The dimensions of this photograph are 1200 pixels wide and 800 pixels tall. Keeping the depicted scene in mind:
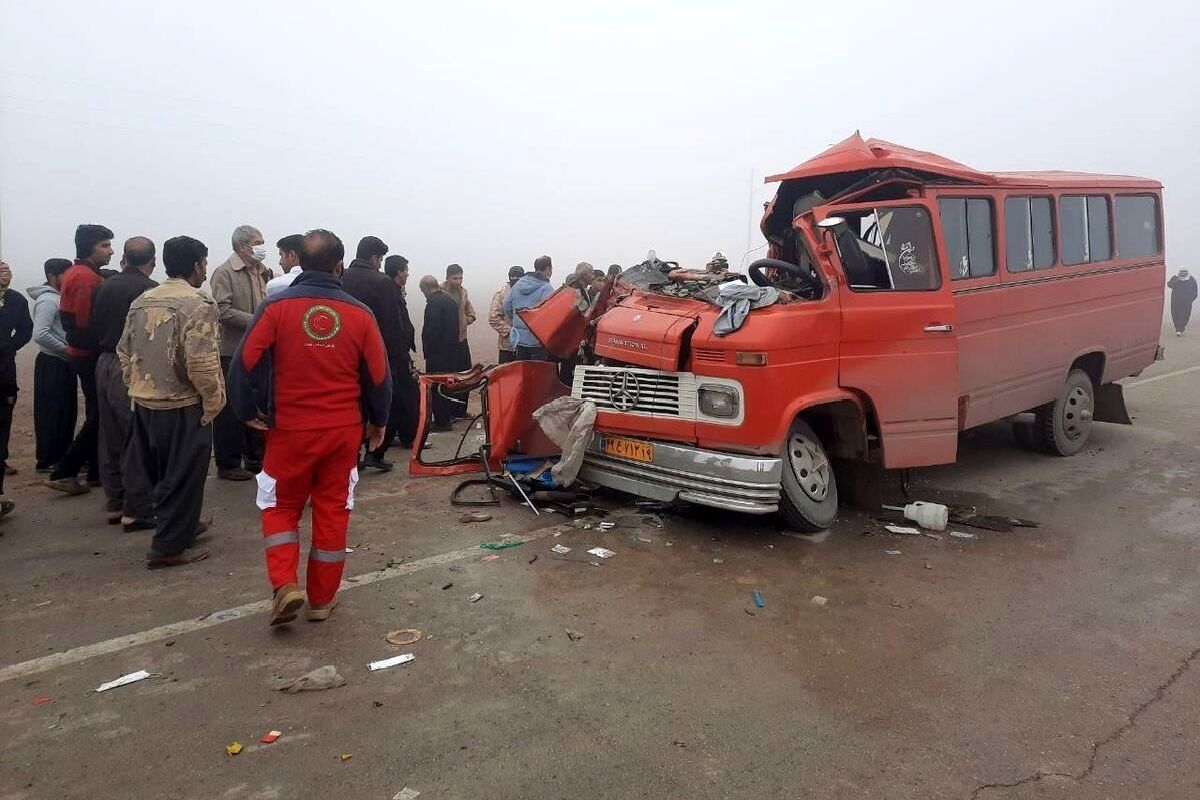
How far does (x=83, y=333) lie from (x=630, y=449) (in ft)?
14.6

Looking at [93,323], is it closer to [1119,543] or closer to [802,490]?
[802,490]

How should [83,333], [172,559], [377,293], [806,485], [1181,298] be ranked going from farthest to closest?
1. [1181,298]
2. [377,293]
3. [83,333]
4. [806,485]
5. [172,559]

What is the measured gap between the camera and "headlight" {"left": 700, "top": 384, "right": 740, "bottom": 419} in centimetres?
494

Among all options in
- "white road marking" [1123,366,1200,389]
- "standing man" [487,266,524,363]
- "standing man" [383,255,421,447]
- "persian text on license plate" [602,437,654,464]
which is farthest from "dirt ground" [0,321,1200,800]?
"white road marking" [1123,366,1200,389]

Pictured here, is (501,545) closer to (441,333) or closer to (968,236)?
(968,236)

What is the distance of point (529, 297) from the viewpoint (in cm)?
971

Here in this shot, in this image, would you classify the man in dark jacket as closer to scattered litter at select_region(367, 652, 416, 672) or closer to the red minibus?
the red minibus

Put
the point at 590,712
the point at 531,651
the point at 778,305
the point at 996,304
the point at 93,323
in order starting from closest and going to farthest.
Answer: the point at 590,712, the point at 531,651, the point at 778,305, the point at 93,323, the point at 996,304

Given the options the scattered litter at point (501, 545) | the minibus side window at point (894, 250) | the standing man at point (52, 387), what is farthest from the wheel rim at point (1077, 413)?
A: the standing man at point (52, 387)

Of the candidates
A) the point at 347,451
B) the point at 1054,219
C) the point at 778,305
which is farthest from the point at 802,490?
the point at 1054,219

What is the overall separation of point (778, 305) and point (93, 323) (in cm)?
490

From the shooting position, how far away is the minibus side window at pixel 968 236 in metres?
5.83

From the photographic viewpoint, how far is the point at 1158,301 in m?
8.13

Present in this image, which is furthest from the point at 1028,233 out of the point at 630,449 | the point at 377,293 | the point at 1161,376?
the point at 1161,376
